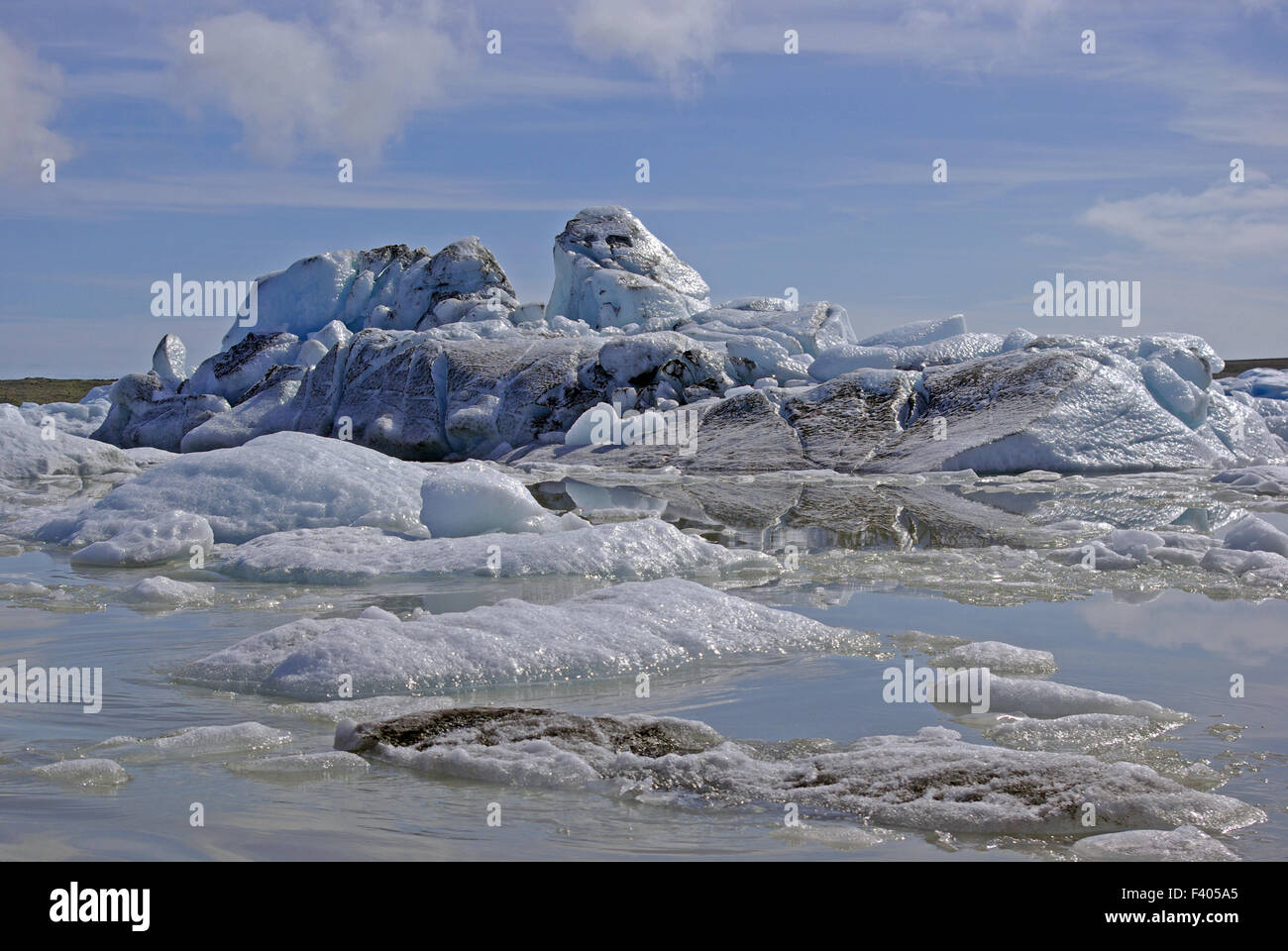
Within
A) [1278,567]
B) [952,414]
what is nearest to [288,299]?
[952,414]

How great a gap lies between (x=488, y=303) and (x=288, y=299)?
609 centimetres

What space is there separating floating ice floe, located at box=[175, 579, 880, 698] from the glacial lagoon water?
107 mm

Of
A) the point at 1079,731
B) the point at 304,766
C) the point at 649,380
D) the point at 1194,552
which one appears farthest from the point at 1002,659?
the point at 649,380

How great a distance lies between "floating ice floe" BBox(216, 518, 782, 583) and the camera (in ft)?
22.8

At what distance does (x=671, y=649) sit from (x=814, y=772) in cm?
160

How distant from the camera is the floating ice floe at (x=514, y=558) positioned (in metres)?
6.96

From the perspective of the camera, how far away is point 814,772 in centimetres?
308

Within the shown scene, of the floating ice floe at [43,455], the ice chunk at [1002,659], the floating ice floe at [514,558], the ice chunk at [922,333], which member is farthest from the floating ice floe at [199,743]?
the ice chunk at [922,333]

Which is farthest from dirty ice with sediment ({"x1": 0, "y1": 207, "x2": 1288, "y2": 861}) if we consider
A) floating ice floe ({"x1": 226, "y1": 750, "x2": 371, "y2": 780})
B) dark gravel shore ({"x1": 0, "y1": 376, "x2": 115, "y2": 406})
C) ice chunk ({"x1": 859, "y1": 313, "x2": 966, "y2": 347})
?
dark gravel shore ({"x1": 0, "y1": 376, "x2": 115, "y2": 406})

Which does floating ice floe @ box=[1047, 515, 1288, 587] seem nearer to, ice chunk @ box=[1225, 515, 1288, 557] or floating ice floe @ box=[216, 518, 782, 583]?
ice chunk @ box=[1225, 515, 1288, 557]

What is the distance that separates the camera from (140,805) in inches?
113

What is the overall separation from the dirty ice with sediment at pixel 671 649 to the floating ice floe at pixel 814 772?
0.01 meters

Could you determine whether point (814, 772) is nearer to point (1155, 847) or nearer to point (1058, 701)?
point (1155, 847)
